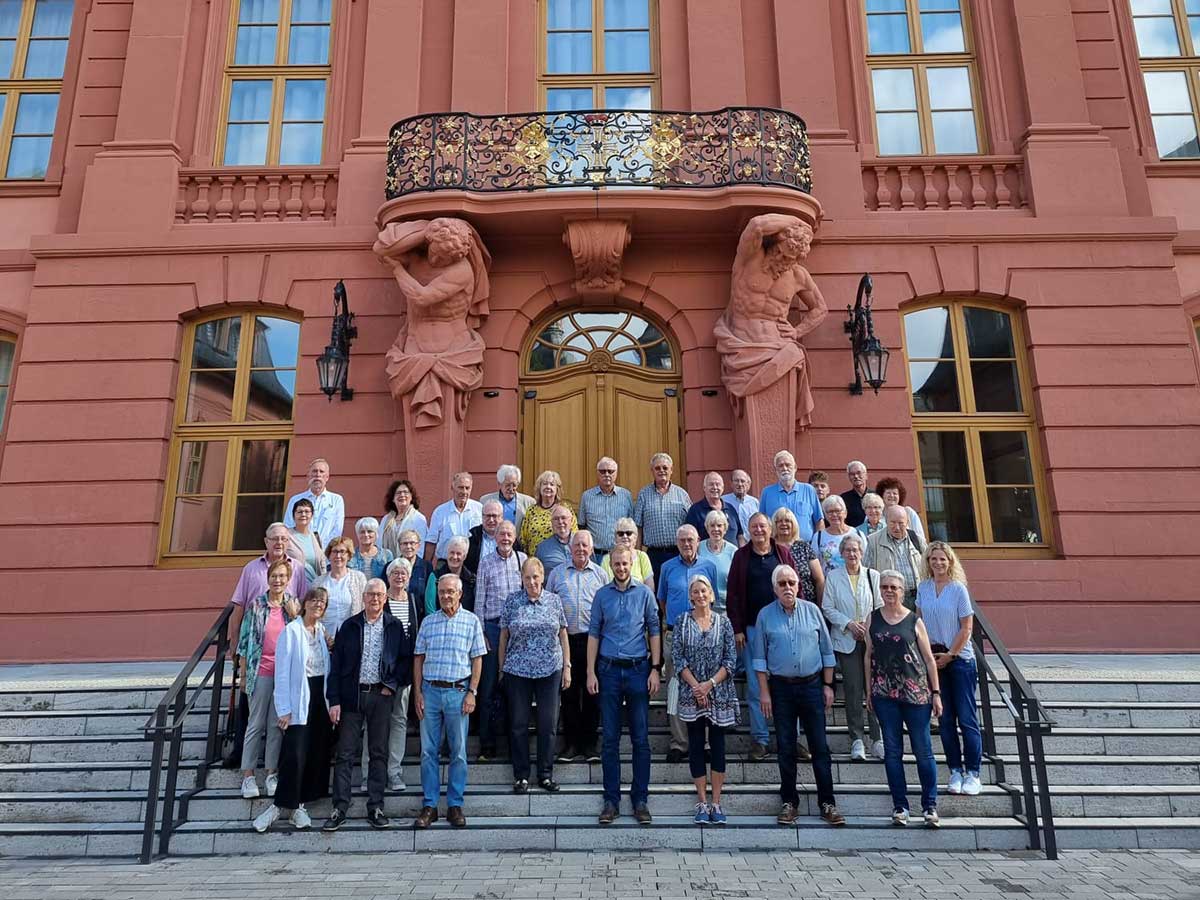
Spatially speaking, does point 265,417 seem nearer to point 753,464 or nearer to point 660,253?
point 660,253

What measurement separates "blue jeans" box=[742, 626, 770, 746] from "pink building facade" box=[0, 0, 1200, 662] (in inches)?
154

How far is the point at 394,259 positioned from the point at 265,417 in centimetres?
266

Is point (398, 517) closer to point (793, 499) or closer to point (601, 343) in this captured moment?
point (793, 499)

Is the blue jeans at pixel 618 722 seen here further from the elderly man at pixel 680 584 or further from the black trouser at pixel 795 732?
the black trouser at pixel 795 732

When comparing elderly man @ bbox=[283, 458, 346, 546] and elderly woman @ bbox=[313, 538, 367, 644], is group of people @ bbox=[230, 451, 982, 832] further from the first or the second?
elderly man @ bbox=[283, 458, 346, 546]

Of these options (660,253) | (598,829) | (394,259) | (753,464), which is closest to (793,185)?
(660,253)

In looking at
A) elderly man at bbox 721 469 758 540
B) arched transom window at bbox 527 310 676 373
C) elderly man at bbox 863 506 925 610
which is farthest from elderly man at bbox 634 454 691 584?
arched transom window at bbox 527 310 676 373

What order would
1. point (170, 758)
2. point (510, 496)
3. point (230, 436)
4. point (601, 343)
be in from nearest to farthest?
point (170, 758)
point (510, 496)
point (230, 436)
point (601, 343)

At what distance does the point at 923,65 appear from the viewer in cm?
1141

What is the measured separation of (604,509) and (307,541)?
2.55 metres

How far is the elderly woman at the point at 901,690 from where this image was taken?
17.3 ft

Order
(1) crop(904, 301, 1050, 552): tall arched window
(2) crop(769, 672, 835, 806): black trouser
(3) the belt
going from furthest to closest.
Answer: (1) crop(904, 301, 1050, 552): tall arched window < (3) the belt < (2) crop(769, 672, 835, 806): black trouser

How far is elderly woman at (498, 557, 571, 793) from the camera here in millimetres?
5660

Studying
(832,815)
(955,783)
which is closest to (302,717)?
(832,815)
